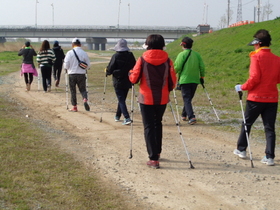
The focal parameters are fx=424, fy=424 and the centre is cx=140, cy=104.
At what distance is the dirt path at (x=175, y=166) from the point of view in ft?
17.8

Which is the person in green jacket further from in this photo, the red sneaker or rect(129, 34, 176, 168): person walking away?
the red sneaker

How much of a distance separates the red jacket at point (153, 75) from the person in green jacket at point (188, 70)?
137 inches

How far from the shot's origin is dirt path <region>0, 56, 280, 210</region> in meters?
5.44

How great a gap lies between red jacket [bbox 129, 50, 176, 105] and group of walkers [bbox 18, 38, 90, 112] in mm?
5501

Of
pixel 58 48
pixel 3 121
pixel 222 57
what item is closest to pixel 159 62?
pixel 3 121

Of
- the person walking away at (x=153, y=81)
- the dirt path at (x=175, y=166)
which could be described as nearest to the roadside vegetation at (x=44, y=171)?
the dirt path at (x=175, y=166)

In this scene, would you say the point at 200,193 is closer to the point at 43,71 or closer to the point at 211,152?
the point at 211,152

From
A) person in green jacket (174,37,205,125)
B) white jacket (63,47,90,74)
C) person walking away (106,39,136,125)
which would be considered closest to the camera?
person walking away (106,39,136,125)

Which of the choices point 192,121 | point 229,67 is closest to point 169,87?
point 192,121

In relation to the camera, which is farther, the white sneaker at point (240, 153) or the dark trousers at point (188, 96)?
the dark trousers at point (188, 96)

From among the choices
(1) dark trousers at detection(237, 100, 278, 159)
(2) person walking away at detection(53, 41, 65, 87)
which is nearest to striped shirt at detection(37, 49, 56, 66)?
(2) person walking away at detection(53, 41, 65, 87)

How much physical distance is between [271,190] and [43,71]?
12169 millimetres

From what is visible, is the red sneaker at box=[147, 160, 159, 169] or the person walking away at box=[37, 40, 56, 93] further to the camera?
the person walking away at box=[37, 40, 56, 93]

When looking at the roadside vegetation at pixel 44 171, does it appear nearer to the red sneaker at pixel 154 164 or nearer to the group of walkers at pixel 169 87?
the red sneaker at pixel 154 164
